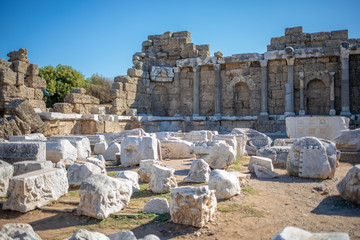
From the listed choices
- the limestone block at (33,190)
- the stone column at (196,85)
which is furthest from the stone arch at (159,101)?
the limestone block at (33,190)

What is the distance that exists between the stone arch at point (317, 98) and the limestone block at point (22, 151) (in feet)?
43.7

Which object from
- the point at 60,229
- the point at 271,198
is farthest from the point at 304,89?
the point at 60,229

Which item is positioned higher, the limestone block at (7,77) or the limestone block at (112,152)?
the limestone block at (7,77)

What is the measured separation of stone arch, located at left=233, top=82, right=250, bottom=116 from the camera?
54.2 ft

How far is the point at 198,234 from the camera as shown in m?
3.18

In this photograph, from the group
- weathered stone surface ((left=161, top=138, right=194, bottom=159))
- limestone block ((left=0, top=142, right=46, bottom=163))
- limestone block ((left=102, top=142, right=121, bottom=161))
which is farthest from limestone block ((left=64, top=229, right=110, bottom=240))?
weathered stone surface ((left=161, top=138, right=194, bottom=159))

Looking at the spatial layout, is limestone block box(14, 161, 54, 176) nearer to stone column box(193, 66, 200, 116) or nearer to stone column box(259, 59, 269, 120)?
stone column box(259, 59, 269, 120)

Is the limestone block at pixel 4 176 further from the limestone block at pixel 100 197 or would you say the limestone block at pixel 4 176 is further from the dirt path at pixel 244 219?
the limestone block at pixel 100 197

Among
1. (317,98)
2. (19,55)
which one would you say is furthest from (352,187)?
(317,98)

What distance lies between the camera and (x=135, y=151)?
22.7 feet

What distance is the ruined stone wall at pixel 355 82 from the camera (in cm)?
1434

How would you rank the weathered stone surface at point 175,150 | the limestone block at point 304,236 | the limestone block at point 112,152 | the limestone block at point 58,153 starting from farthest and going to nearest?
the weathered stone surface at point 175,150 → the limestone block at point 112,152 → the limestone block at point 58,153 → the limestone block at point 304,236

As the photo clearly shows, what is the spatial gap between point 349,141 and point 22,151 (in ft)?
25.6

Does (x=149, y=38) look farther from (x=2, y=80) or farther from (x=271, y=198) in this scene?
(x=271, y=198)
